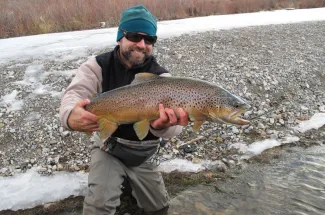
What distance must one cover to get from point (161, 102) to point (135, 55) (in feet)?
2.71

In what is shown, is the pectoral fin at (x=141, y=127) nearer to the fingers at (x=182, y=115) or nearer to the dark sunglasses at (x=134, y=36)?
the fingers at (x=182, y=115)

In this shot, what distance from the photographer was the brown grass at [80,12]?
1303 cm

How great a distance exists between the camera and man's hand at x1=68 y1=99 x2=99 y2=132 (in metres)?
3.33

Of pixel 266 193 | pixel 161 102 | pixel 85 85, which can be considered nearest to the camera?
pixel 161 102

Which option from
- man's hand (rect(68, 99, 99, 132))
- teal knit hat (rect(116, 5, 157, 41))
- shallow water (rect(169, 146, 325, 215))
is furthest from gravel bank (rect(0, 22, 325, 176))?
teal knit hat (rect(116, 5, 157, 41))

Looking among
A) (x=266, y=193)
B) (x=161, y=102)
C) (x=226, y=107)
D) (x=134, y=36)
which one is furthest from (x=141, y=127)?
(x=266, y=193)

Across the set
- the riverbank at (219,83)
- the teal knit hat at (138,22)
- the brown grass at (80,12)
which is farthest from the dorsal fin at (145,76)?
the brown grass at (80,12)

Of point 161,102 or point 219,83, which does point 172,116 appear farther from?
point 219,83

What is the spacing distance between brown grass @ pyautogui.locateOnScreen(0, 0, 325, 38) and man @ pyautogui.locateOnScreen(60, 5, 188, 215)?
32.8ft

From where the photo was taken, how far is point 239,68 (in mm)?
8406

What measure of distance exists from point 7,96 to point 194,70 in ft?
13.6

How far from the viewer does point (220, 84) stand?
7621 millimetres

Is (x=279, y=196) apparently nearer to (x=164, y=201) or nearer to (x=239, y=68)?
(x=164, y=201)

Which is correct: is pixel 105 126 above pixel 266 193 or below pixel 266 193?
above
